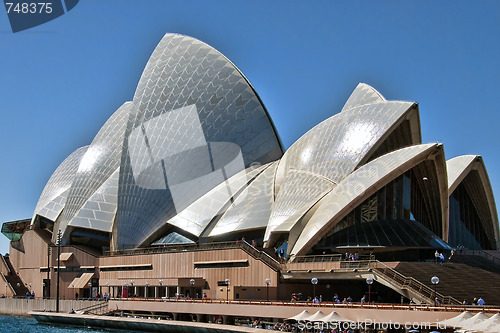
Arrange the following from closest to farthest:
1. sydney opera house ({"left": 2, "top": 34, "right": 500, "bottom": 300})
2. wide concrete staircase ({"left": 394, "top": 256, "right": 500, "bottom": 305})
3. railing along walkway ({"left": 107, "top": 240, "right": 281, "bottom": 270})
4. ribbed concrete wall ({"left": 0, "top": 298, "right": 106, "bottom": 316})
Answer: wide concrete staircase ({"left": 394, "top": 256, "right": 500, "bottom": 305}), sydney opera house ({"left": 2, "top": 34, "right": 500, "bottom": 300}), railing along walkway ({"left": 107, "top": 240, "right": 281, "bottom": 270}), ribbed concrete wall ({"left": 0, "top": 298, "right": 106, "bottom": 316})

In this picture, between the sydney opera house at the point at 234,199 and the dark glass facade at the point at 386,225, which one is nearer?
the dark glass facade at the point at 386,225

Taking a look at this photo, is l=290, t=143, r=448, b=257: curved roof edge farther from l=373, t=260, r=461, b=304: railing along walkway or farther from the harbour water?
the harbour water

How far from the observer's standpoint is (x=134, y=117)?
56125 mm

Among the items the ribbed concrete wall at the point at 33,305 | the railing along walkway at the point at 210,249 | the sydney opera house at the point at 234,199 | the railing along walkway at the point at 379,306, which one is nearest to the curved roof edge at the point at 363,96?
the sydney opera house at the point at 234,199

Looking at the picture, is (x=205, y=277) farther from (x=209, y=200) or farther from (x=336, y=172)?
(x=336, y=172)

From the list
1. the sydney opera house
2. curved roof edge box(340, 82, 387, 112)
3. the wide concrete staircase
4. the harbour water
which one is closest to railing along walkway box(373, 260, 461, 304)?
the sydney opera house

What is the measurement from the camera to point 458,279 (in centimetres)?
3634

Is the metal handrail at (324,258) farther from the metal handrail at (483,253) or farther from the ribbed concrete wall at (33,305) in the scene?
the ribbed concrete wall at (33,305)

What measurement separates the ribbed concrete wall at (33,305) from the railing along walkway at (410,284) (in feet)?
74.5

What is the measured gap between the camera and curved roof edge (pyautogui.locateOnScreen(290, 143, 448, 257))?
129 ft

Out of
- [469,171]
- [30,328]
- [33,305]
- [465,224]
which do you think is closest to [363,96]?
[469,171]

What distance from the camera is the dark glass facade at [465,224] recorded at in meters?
57.1

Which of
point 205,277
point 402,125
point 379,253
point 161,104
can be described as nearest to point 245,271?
point 205,277

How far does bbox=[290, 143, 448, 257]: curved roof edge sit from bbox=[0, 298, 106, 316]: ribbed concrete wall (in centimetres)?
1788
